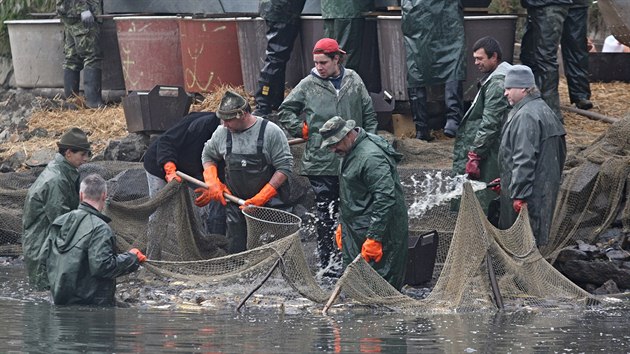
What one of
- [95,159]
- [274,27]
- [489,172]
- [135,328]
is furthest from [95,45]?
[135,328]

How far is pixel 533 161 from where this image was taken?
1255 centimetres

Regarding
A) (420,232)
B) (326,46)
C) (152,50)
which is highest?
(326,46)

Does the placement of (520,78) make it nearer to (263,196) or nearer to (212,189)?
(263,196)

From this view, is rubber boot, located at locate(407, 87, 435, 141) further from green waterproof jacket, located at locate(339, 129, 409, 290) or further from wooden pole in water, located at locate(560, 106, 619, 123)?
green waterproof jacket, located at locate(339, 129, 409, 290)

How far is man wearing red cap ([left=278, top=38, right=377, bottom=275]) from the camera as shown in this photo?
13.8m

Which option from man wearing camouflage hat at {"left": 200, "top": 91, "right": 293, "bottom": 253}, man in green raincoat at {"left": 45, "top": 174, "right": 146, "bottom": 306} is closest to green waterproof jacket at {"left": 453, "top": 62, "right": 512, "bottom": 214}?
man wearing camouflage hat at {"left": 200, "top": 91, "right": 293, "bottom": 253}

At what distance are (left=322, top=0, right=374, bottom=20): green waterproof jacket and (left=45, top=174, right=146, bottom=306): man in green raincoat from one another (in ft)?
16.0

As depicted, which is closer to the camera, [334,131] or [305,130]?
[334,131]

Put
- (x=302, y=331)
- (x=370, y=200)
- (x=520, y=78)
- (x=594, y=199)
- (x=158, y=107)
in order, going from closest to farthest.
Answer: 1. (x=302, y=331)
2. (x=370, y=200)
3. (x=520, y=78)
4. (x=594, y=199)
5. (x=158, y=107)

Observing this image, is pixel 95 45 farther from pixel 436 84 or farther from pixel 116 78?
pixel 436 84

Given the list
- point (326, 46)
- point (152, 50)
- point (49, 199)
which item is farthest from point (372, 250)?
point (152, 50)

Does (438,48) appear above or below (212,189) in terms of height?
above

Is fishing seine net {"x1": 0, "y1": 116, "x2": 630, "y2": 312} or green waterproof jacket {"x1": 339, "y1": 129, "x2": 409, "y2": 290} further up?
green waterproof jacket {"x1": 339, "y1": 129, "x2": 409, "y2": 290}

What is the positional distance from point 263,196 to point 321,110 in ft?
3.20
